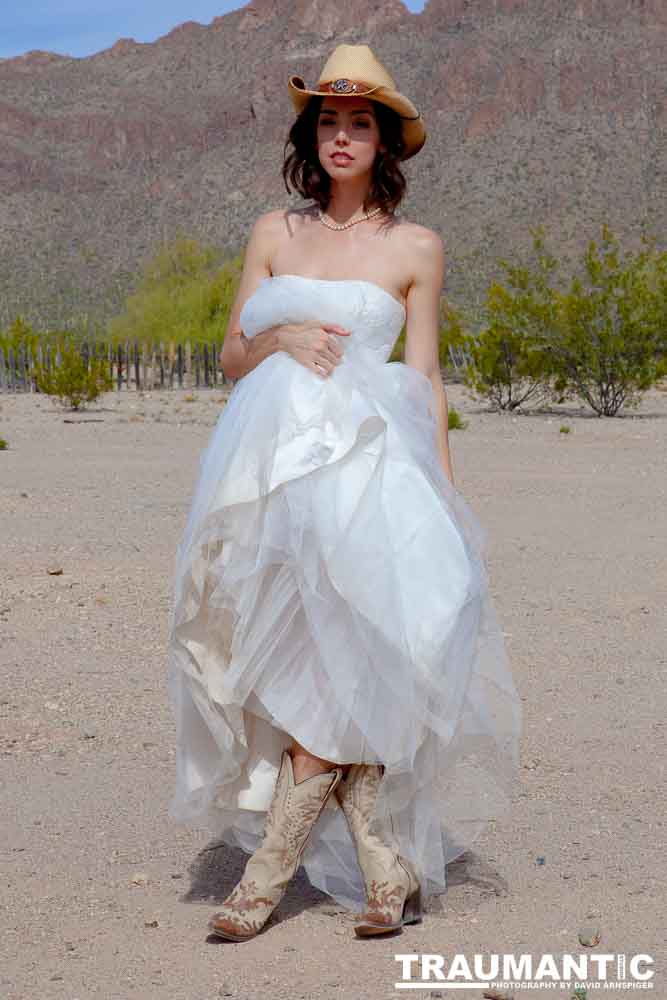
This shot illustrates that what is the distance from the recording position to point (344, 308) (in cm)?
377

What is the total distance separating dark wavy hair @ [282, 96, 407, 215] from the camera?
398 cm

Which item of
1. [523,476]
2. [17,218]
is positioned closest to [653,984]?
[523,476]

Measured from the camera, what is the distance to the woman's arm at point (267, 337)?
3.70 m

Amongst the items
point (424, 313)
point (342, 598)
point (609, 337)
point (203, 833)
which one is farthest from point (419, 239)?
point (609, 337)

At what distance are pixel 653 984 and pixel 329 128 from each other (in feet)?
7.52

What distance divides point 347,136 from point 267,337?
59cm

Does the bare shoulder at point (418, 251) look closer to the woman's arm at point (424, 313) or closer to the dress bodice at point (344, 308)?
the woman's arm at point (424, 313)

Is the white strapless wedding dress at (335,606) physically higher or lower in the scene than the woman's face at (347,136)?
lower

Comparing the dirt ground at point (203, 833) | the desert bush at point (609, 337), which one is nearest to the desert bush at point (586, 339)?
the desert bush at point (609, 337)

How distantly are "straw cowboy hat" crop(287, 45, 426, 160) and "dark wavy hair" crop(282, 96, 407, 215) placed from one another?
39 millimetres

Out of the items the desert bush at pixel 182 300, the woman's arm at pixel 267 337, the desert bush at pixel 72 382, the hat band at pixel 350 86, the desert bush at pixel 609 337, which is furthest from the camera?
the desert bush at pixel 182 300

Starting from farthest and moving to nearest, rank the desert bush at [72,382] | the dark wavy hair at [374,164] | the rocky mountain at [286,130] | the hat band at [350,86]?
the rocky mountain at [286,130], the desert bush at [72,382], the dark wavy hair at [374,164], the hat band at [350,86]

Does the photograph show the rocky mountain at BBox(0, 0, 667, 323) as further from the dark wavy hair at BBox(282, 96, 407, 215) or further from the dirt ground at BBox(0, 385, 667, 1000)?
the dark wavy hair at BBox(282, 96, 407, 215)

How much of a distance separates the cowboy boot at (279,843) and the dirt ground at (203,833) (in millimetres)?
88
